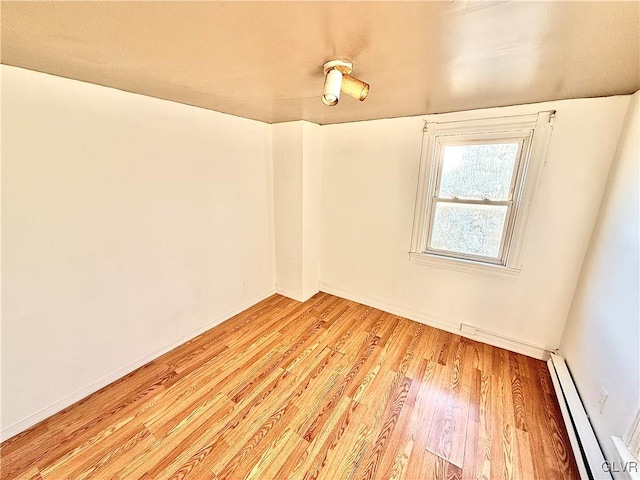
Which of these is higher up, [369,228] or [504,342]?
[369,228]

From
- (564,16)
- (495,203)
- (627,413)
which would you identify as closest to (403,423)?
(627,413)

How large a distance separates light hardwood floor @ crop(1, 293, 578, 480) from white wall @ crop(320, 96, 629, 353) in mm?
409

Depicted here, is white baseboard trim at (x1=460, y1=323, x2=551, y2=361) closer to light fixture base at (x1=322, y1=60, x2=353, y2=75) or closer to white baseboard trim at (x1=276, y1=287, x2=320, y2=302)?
white baseboard trim at (x1=276, y1=287, x2=320, y2=302)

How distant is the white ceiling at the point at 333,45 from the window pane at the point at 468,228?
3.00ft

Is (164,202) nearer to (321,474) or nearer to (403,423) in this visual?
(321,474)

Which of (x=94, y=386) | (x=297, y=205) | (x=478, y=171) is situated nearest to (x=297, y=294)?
(x=297, y=205)

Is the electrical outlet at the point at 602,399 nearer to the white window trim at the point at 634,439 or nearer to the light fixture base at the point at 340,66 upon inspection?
the white window trim at the point at 634,439

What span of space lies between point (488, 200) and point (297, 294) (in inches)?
88.1

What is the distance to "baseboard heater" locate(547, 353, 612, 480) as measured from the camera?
1304 mm

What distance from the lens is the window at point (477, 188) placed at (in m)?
2.04

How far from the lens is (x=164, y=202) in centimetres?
207

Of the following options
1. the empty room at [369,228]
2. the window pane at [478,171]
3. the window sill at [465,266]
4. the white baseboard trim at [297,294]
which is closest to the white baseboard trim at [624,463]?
the empty room at [369,228]

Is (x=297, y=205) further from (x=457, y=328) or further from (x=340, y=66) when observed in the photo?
(x=457, y=328)

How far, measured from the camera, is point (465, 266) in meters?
2.40
